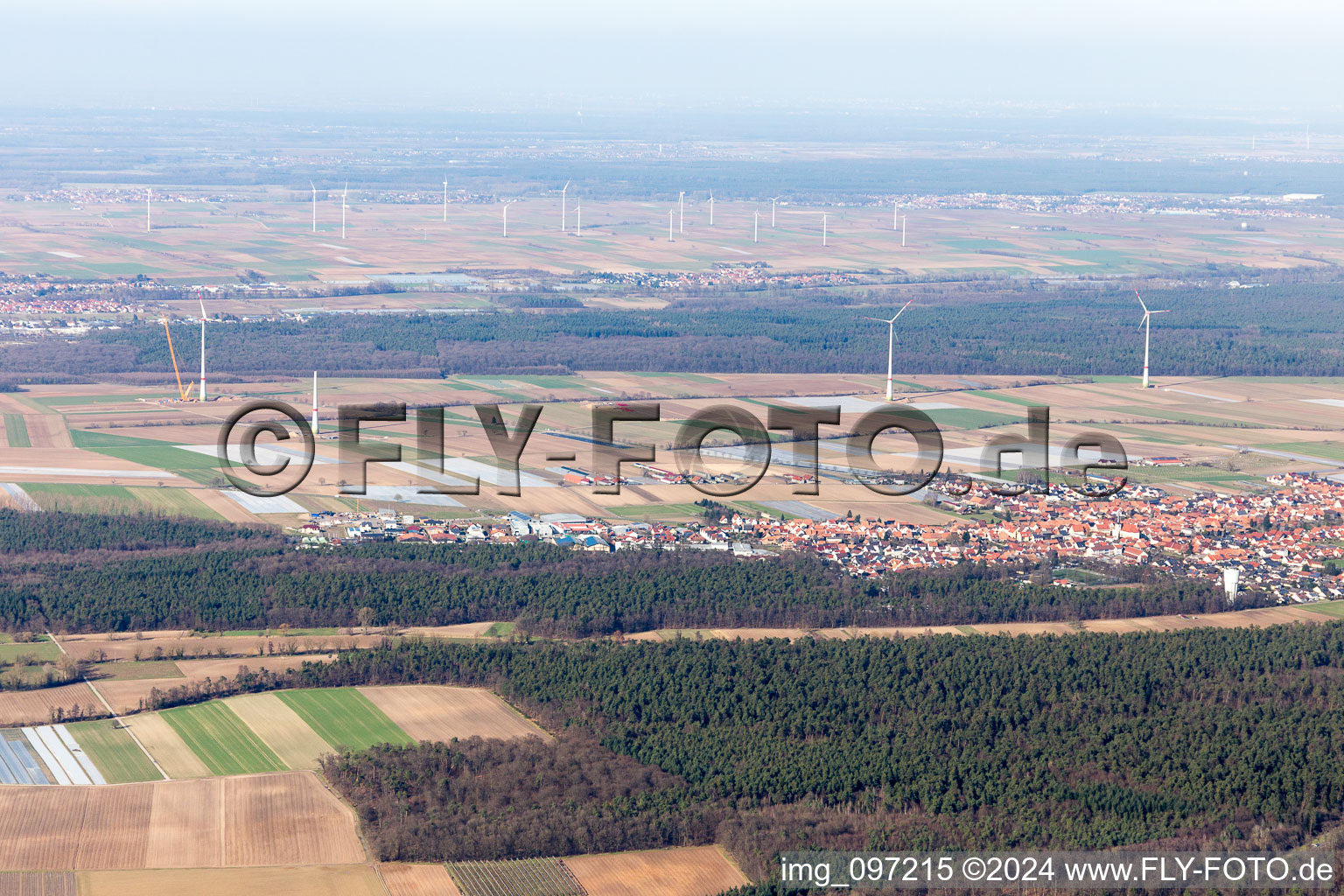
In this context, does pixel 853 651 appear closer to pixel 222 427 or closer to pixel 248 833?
pixel 248 833

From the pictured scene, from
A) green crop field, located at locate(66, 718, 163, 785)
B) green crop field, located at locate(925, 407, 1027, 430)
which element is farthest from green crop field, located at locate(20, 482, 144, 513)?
green crop field, located at locate(925, 407, 1027, 430)

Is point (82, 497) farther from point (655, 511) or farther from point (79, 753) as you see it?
point (79, 753)

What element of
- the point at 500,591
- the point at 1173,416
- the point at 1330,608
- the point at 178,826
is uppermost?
the point at 1173,416

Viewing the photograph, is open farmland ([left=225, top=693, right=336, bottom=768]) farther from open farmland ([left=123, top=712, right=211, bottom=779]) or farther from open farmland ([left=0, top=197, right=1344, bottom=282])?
open farmland ([left=0, top=197, right=1344, bottom=282])

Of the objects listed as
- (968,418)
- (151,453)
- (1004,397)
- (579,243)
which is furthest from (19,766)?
(579,243)

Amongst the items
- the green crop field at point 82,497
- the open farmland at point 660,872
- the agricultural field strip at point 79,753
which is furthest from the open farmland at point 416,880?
the green crop field at point 82,497

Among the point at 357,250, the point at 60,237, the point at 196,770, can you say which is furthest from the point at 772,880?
the point at 60,237

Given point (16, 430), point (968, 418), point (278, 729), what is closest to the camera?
point (278, 729)

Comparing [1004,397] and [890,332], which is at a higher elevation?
[890,332]

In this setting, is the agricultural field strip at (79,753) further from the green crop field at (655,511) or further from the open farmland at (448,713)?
the green crop field at (655,511)
